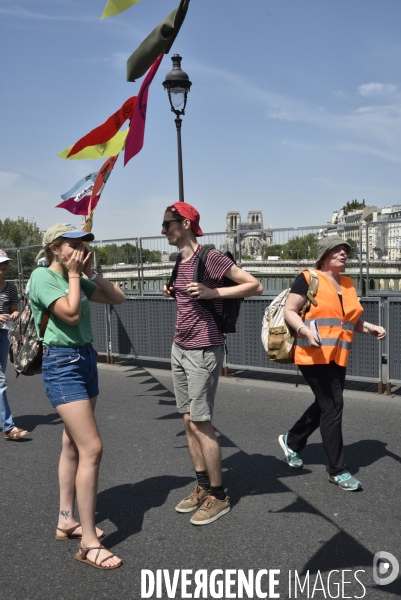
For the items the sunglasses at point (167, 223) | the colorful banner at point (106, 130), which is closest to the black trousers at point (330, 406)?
the sunglasses at point (167, 223)

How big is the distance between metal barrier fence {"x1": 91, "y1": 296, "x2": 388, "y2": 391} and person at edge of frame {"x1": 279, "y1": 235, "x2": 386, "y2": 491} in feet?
10.1

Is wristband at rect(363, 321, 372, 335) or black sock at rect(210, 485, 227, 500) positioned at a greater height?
wristband at rect(363, 321, 372, 335)

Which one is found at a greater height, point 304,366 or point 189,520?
point 304,366

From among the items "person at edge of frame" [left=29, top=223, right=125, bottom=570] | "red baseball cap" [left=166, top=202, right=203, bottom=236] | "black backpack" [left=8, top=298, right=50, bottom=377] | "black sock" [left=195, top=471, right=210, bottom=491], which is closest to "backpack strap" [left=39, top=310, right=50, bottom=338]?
"person at edge of frame" [left=29, top=223, right=125, bottom=570]

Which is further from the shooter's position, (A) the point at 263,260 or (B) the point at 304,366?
(A) the point at 263,260

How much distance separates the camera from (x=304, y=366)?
4.58 metres

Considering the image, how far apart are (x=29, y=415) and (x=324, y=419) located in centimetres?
378

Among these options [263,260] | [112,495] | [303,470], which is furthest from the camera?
[263,260]

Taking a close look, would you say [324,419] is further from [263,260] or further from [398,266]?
[263,260]

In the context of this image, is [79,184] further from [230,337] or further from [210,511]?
[210,511]

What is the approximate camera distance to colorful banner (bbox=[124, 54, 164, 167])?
502 centimetres

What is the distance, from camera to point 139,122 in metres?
5.23

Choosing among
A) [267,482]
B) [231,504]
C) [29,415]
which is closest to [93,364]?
[231,504]

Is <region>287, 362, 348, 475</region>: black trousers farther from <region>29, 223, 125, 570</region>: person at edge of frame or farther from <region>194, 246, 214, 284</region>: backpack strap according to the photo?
<region>29, 223, 125, 570</region>: person at edge of frame
